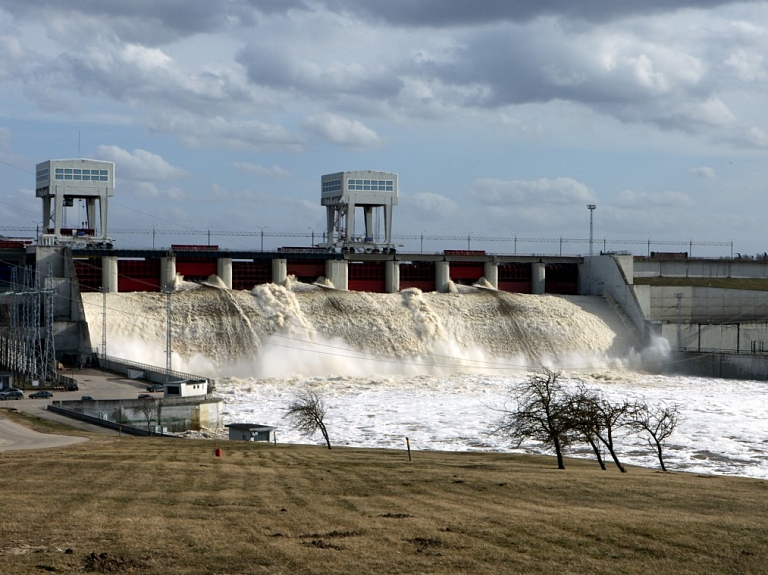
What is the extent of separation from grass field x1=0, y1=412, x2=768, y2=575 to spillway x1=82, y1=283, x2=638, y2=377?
3869cm

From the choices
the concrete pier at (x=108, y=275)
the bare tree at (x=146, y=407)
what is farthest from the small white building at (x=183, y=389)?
the concrete pier at (x=108, y=275)

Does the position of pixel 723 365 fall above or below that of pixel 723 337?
below

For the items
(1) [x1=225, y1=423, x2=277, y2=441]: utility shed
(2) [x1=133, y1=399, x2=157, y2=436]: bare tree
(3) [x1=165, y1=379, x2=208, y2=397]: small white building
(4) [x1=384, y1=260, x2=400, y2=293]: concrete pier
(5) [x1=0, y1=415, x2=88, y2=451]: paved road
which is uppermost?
(4) [x1=384, y1=260, x2=400, y2=293]: concrete pier

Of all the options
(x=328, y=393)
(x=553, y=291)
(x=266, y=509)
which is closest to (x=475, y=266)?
(x=553, y=291)

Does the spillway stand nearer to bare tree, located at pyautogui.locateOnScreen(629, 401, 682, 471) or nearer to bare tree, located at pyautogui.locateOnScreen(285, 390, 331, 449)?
bare tree, located at pyautogui.locateOnScreen(285, 390, 331, 449)

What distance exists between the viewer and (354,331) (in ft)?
250

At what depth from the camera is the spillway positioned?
69.9 meters

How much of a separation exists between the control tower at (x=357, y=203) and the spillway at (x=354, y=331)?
860 cm

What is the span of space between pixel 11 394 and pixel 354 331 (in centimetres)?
2980

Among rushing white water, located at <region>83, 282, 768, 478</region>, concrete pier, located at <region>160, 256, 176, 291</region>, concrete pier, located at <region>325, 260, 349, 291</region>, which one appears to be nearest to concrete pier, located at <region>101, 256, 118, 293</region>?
rushing white water, located at <region>83, 282, 768, 478</region>

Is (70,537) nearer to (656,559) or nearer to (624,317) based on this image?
(656,559)

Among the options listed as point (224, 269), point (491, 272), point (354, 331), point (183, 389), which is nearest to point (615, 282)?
point (491, 272)

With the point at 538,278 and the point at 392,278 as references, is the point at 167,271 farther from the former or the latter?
the point at 538,278

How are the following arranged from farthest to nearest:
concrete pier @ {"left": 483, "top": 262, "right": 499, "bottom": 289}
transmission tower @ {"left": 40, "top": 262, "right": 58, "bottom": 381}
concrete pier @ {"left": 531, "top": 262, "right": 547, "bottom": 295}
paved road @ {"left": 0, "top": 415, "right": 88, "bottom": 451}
A: 1. concrete pier @ {"left": 531, "top": 262, "right": 547, "bottom": 295}
2. concrete pier @ {"left": 483, "top": 262, "right": 499, "bottom": 289}
3. transmission tower @ {"left": 40, "top": 262, "right": 58, "bottom": 381}
4. paved road @ {"left": 0, "top": 415, "right": 88, "bottom": 451}
